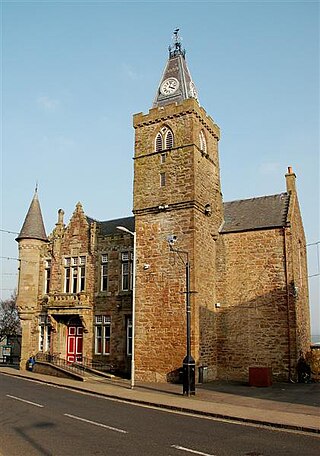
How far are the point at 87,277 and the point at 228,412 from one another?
689 inches

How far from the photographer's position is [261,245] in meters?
26.4

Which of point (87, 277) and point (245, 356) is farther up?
point (87, 277)

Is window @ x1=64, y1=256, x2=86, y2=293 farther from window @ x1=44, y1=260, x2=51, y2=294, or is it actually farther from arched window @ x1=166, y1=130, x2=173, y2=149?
arched window @ x1=166, y1=130, x2=173, y2=149

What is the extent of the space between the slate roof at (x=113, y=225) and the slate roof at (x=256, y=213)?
7037 mm

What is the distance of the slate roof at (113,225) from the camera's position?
3198cm

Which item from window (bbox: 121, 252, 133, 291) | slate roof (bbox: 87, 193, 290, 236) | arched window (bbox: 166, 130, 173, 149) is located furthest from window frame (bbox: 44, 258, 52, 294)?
arched window (bbox: 166, 130, 173, 149)

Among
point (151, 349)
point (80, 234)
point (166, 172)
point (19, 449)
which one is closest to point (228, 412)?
point (19, 449)

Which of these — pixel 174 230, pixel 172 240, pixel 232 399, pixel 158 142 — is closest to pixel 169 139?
pixel 158 142

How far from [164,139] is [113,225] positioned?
30.3ft

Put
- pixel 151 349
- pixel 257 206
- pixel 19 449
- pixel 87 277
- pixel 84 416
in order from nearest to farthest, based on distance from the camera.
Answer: pixel 19 449
pixel 84 416
pixel 151 349
pixel 257 206
pixel 87 277

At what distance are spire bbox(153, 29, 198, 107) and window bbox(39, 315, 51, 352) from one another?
658 inches

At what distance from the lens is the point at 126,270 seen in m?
29.2

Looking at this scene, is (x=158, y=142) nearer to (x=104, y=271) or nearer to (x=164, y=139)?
(x=164, y=139)

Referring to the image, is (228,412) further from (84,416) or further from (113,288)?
(113,288)
